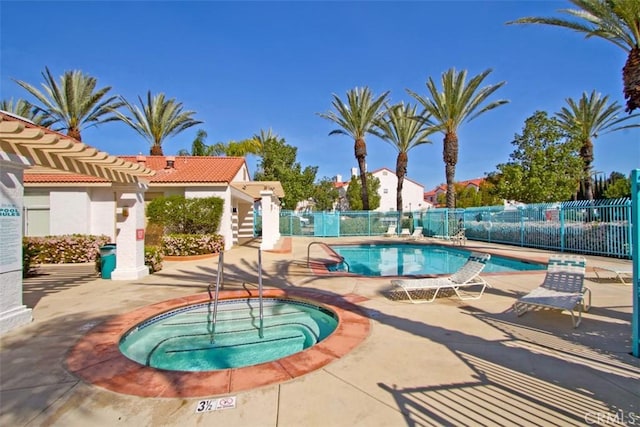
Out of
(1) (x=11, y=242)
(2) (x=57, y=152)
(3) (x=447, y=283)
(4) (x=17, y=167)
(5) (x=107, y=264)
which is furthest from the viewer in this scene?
(5) (x=107, y=264)

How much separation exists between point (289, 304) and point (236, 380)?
3841mm

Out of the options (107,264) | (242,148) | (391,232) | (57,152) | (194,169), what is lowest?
(107,264)

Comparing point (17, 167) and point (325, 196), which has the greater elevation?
point (325, 196)

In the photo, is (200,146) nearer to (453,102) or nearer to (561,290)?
(453,102)

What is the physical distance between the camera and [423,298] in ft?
24.7

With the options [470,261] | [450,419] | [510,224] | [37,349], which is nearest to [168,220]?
[37,349]

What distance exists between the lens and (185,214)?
16.4 meters

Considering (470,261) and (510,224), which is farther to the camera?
(510,224)

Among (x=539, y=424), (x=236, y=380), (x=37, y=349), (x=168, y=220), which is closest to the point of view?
(x=539, y=424)

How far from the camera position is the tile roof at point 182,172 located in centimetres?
1642

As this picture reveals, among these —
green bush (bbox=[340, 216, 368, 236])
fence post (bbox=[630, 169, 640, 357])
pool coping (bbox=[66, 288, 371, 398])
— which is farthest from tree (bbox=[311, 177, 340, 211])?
fence post (bbox=[630, 169, 640, 357])

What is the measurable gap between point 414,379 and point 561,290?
4.46m

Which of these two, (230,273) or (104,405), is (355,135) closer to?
(230,273)

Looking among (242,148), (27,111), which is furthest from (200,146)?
(27,111)
